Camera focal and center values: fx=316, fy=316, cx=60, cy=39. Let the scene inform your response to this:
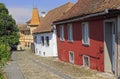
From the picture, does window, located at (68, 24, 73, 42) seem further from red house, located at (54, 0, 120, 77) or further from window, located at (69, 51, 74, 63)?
window, located at (69, 51, 74, 63)

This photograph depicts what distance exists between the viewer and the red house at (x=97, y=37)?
15.1 meters

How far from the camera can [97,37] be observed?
1752 centimetres

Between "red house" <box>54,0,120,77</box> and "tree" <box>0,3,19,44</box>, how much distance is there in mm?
35086

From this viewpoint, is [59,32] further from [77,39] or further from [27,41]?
[27,41]

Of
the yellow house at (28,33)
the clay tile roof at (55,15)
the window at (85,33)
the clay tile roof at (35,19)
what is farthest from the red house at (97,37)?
the yellow house at (28,33)

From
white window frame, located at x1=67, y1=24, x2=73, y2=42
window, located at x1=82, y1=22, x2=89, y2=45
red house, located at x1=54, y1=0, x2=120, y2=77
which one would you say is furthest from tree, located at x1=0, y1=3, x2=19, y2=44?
window, located at x1=82, y1=22, x2=89, y2=45

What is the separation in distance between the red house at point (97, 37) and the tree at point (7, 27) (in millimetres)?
35086

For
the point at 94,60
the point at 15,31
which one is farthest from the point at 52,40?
the point at 15,31

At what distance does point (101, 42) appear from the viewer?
16.9 meters

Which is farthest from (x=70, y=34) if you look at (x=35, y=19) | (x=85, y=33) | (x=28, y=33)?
(x=28, y=33)

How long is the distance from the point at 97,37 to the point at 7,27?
140 ft

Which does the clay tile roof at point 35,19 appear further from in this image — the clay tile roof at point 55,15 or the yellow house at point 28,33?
the clay tile roof at point 55,15

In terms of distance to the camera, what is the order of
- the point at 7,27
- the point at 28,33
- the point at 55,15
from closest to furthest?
the point at 55,15
the point at 7,27
the point at 28,33

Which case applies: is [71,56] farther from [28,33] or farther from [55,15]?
[28,33]
